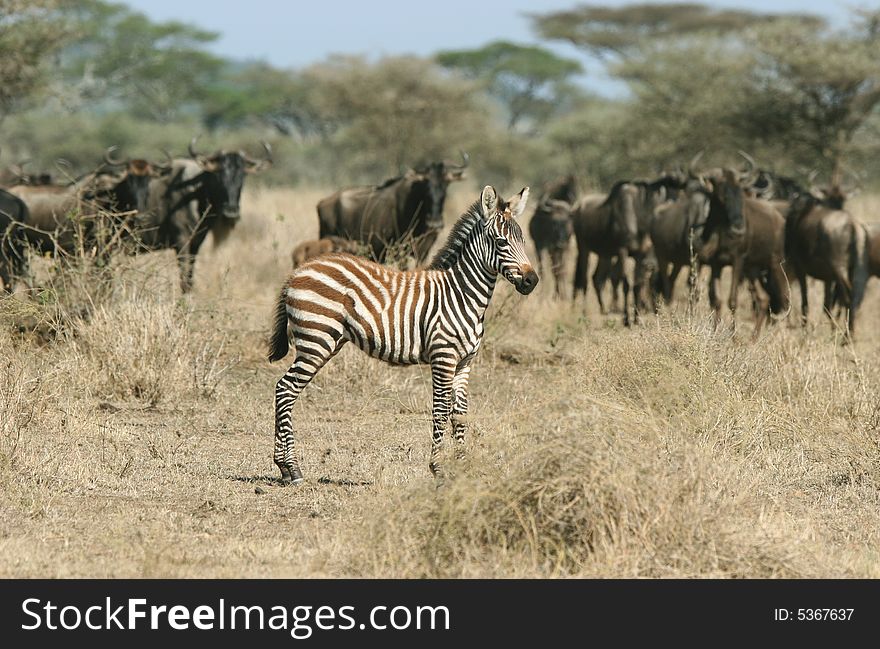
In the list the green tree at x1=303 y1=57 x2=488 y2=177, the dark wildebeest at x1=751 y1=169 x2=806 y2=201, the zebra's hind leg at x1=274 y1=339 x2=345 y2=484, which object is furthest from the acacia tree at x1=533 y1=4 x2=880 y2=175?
the zebra's hind leg at x1=274 y1=339 x2=345 y2=484

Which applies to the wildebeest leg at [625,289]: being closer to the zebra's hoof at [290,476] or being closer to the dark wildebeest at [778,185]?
the dark wildebeest at [778,185]

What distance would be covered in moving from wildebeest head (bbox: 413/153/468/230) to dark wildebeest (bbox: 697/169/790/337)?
2.50 meters

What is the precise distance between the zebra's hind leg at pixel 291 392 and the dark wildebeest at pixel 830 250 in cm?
700

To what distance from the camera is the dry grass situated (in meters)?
5.14

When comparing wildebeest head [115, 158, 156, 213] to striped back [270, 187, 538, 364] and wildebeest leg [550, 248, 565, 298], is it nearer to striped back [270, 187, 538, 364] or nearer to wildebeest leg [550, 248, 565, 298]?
wildebeest leg [550, 248, 565, 298]

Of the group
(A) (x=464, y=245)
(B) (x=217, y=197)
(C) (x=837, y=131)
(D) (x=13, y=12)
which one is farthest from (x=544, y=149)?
(A) (x=464, y=245)

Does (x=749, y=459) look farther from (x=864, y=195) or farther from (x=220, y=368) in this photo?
(x=864, y=195)

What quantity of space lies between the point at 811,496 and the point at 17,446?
3.94m

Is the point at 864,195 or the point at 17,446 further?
the point at 864,195

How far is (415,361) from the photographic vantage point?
22.5ft

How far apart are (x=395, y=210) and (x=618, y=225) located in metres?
2.83

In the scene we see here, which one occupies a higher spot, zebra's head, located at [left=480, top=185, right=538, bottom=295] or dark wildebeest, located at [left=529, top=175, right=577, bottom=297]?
zebra's head, located at [left=480, top=185, right=538, bottom=295]

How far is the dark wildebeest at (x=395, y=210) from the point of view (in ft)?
44.0
